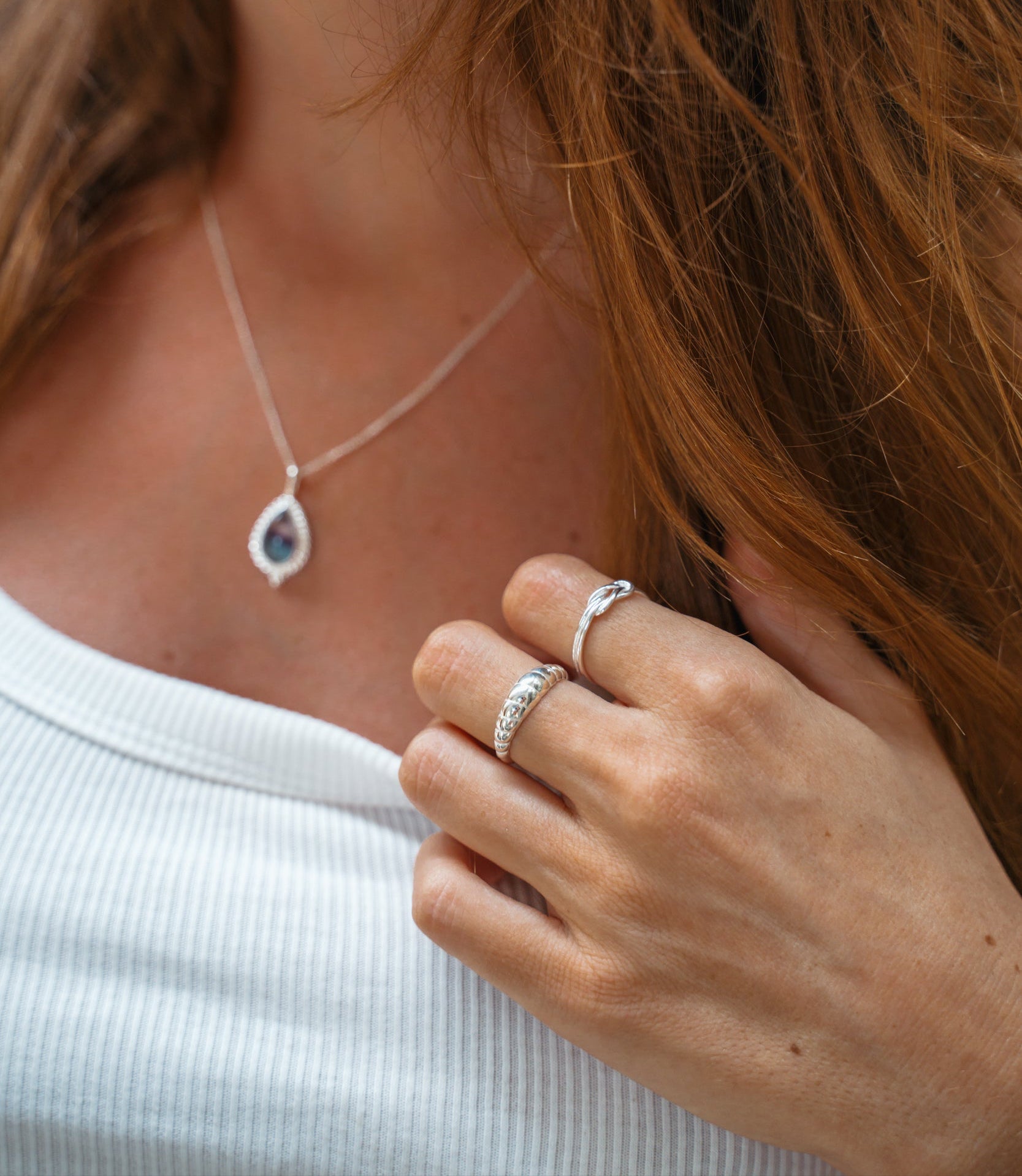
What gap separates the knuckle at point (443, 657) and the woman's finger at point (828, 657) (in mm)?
230

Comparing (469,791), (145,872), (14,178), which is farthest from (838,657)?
(14,178)

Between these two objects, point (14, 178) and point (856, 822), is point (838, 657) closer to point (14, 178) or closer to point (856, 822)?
point (856, 822)

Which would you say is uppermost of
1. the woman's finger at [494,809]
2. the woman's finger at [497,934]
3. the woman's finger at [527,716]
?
the woman's finger at [527,716]

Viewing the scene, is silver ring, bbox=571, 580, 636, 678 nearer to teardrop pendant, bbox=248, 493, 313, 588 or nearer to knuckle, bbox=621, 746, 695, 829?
knuckle, bbox=621, 746, 695, 829

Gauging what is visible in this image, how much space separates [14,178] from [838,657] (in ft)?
3.36

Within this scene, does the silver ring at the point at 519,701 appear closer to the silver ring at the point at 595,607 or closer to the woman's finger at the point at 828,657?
the silver ring at the point at 595,607

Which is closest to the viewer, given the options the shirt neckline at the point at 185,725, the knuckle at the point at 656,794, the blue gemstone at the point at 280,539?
the knuckle at the point at 656,794

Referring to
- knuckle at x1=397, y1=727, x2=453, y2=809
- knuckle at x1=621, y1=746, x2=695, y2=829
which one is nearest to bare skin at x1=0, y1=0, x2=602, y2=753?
knuckle at x1=397, y1=727, x2=453, y2=809

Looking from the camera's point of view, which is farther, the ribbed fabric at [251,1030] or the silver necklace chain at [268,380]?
the silver necklace chain at [268,380]

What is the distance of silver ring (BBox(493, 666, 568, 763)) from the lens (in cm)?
68

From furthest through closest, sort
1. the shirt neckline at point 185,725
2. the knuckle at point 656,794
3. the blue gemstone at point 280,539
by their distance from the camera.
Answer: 1. the blue gemstone at point 280,539
2. the shirt neckline at point 185,725
3. the knuckle at point 656,794

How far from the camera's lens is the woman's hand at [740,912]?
65cm

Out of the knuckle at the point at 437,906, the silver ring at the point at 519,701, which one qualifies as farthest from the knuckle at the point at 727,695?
the knuckle at the point at 437,906

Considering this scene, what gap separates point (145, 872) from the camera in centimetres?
76
